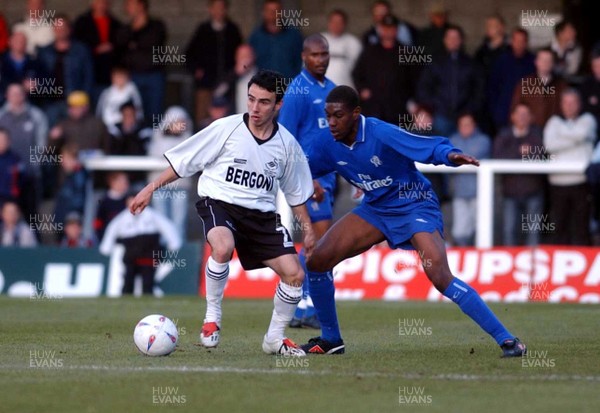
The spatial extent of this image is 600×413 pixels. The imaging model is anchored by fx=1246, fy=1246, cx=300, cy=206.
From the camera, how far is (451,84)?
17.4 m

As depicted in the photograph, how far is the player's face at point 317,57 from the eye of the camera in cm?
1173

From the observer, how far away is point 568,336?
442 inches

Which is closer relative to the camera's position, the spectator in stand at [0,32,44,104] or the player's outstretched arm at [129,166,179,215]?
the player's outstretched arm at [129,166,179,215]

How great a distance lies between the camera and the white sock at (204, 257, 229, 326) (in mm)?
9547

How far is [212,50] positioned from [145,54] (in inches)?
38.7

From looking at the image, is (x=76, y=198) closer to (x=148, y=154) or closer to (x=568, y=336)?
(x=148, y=154)

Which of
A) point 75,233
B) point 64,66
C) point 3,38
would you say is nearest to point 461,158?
point 75,233

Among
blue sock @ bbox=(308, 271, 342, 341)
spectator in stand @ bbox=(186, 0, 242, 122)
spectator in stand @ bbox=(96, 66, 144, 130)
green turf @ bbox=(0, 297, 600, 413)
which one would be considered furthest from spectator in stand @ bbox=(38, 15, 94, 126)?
blue sock @ bbox=(308, 271, 342, 341)

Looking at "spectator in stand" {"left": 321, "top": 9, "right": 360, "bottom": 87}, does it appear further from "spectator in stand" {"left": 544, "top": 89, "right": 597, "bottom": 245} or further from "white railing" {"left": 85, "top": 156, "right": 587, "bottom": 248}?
"spectator in stand" {"left": 544, "top": 89, "right": 597, "bottom": 245}

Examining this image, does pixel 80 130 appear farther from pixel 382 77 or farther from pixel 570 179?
pixel 570 179

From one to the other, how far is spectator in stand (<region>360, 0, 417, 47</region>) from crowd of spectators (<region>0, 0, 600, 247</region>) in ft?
0.09

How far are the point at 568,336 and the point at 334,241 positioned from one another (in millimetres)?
2859

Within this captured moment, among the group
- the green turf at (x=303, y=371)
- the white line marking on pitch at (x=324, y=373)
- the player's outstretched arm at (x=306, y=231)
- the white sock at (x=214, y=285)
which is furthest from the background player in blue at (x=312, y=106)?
the white line marking on pitch at (x=324, y=373)

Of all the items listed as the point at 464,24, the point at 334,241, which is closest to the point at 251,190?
the point at 334,241
